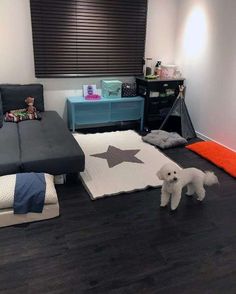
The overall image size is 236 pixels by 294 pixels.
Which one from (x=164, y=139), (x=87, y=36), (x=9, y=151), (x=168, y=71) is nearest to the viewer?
(x=9, y=151)

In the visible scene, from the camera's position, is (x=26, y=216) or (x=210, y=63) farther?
(x=210, y=63)

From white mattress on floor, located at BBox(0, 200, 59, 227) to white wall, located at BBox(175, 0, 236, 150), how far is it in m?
2.46

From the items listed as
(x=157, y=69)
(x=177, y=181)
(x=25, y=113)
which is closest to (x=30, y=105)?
(x=25, y=113)

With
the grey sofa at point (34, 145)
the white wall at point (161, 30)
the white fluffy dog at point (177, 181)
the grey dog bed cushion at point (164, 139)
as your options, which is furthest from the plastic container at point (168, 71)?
the white fluffy dog at point (177, 181)

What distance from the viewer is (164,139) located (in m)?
3.68

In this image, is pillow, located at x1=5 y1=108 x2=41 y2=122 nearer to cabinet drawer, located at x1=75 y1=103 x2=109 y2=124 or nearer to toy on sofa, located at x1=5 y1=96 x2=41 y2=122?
toy on sofa, located at x1=5 y1=96 x2=41 y2=122

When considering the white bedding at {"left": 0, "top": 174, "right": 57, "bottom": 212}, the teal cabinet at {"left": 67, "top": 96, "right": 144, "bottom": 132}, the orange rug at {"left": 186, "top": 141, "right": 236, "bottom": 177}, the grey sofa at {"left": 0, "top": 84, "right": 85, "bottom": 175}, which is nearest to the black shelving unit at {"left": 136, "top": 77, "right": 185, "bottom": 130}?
the teal cabinet at {"left": 67, "top": 96, "right": 144, "bottom": 132}

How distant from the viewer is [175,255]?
1822 millimetres

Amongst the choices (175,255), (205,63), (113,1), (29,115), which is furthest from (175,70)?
(175,255)

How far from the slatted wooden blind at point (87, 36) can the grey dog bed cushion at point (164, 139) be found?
1204mm

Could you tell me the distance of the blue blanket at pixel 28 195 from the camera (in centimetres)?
203

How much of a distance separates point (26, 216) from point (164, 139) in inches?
85.9

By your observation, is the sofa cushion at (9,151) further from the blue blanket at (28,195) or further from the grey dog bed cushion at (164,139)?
the grey dog bed cushion at (164,139)

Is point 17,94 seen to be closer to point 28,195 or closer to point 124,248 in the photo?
point 28,195
